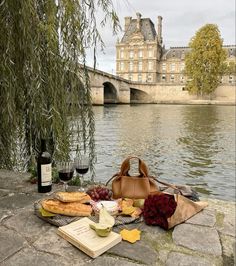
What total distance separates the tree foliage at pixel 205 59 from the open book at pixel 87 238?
44322 millimetres

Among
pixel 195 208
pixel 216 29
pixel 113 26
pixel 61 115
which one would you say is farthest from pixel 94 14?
pixel 216 29

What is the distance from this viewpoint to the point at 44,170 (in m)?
2.89

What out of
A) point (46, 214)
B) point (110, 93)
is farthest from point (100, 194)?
point (110, 93)

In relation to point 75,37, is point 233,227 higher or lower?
lower

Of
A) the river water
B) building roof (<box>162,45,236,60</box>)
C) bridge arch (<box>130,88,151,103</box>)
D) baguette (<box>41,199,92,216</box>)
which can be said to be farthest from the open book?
building roof (<box>162,45,236,60</box>)

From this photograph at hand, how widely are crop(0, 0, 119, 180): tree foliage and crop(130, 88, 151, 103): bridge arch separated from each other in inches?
1960

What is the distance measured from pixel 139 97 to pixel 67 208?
52.8 metres

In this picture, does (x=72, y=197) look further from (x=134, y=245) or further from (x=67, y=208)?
(x=134, y=245)

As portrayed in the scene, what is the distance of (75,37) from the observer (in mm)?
3375

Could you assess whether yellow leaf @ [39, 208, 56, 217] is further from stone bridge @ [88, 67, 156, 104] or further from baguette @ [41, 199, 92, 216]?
stone bridge @ [88, 67, 156, 104]

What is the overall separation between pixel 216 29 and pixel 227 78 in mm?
22473

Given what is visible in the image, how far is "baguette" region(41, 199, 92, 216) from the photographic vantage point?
93.1 inches

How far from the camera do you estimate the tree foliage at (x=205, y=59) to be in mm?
44062

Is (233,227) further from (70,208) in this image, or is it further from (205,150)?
(205,150)
